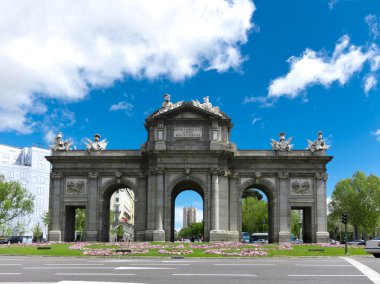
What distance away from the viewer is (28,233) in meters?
124

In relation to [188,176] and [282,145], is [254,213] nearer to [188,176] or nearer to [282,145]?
[282,145]

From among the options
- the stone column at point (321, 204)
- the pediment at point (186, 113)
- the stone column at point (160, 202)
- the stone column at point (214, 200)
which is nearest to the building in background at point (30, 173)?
the stone column at point (160, 202)

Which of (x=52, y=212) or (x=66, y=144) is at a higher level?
(x=66, y=144)

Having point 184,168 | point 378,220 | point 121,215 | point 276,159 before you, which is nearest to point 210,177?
point 184,168

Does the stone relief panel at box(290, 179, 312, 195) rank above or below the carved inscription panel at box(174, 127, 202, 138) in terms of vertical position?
A: below

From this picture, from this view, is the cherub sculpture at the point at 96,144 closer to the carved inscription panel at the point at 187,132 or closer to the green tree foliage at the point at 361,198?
the carved inscription panel at the point at 187,132

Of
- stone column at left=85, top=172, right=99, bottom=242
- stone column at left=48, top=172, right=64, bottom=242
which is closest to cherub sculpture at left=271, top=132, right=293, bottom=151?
stone column at left=85, top=172, right=99, bottom=242

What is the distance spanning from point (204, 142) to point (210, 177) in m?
4.45

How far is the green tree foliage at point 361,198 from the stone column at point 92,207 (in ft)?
176

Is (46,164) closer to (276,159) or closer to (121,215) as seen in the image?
(121,215)

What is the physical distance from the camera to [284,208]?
62000 millimetres

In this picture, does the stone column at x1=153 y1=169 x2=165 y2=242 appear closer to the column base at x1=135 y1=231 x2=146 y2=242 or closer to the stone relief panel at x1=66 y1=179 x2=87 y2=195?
the column base at x1=135 y1=231 x2=146 y2=242

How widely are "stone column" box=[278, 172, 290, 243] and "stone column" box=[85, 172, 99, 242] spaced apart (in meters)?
23.7

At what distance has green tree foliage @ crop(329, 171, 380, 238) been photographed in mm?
92250
